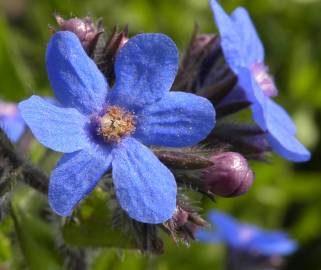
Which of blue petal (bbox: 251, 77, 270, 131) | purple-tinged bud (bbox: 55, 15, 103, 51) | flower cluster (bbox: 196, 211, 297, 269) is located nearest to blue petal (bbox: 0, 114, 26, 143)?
purple-tinged bud (bbox: 55, 15, 103, 51)

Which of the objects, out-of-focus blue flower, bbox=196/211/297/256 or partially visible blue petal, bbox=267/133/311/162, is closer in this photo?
partially visible blue petal, bbox=267/133/311/162

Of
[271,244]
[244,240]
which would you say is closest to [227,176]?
[271,244]

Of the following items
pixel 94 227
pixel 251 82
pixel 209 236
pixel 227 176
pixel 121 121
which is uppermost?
pixel 121 121

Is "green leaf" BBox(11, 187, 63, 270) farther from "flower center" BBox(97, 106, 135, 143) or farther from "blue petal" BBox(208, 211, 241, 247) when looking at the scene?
"blue petal" BBox(208, 211, 241, 247)

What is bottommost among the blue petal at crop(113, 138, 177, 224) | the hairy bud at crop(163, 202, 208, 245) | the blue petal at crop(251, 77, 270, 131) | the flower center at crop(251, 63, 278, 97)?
the hairy bud at crop(163, 202, 208, 245)

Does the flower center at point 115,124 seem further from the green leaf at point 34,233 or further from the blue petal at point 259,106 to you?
the green leaf at point 34,233

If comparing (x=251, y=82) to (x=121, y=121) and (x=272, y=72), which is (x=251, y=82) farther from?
(x=272, y=72)
